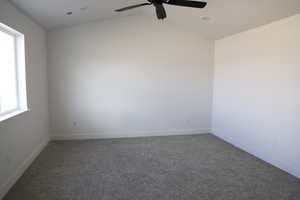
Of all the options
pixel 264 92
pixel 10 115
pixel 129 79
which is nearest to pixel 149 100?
pixel 129 79

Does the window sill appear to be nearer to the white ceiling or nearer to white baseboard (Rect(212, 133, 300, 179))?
the white ceiling

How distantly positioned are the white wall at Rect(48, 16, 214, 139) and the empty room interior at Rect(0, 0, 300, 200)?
0.02m

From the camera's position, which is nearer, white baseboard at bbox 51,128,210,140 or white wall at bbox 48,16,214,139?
white wall at bbox 48,16,214,139

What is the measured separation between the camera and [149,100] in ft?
16.8

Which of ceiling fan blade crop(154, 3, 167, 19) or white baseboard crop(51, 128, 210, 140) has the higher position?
ceiling fan blade crop(154, 3, 167, 19)

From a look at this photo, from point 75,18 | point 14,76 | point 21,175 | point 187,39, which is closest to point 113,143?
point 21,175

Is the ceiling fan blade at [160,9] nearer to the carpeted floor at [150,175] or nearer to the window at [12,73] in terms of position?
the window at [12,73]

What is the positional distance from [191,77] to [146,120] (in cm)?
152

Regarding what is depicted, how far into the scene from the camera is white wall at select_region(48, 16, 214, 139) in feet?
15.5

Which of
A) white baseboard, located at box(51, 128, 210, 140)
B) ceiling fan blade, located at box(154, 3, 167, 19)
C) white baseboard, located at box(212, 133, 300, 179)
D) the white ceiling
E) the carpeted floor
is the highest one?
the white ceiling

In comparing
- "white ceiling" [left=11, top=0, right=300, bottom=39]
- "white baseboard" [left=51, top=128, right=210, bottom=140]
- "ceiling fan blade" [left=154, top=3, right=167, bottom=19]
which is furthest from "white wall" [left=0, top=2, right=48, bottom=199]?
"ceiling fan blade" [left=154, top=3, right=167, bottom=19]

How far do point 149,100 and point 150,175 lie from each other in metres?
2.28

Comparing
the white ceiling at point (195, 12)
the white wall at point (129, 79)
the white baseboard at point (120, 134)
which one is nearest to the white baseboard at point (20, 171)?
the white baseboard at point (120, 134)

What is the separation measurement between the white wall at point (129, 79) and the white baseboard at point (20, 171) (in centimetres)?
98
